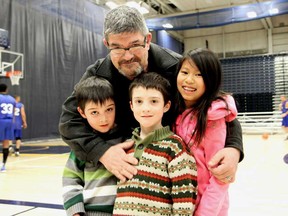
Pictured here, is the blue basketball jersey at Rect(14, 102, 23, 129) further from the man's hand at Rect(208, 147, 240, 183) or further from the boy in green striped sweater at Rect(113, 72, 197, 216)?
the man's hand at Rect(208, 147, 240, 183)

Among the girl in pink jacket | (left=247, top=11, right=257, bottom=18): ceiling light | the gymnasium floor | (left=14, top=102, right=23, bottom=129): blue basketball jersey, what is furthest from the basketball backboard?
the girl in pink jacket

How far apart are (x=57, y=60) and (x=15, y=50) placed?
5.24 ft

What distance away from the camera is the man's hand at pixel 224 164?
1261 millimetres

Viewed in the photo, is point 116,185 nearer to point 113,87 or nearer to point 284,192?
point 113,87

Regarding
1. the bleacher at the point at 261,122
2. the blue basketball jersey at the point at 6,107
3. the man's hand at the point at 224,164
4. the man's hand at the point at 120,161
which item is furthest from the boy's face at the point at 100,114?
the bleacher at the point at 261,122

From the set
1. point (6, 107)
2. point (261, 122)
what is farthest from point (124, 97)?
point (261, 122)

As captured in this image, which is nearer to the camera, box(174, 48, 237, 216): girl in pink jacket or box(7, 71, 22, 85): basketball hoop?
box(174, 48, 237, 216): girl in pink jacket

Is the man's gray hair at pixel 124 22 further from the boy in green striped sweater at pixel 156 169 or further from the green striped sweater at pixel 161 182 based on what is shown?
the green striped sweater at pixel 161 182

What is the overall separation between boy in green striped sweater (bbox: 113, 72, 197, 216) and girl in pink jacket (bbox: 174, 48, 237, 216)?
2.6 inches

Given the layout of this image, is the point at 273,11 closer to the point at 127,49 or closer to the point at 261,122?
the point at 261,122

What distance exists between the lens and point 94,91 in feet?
4.76

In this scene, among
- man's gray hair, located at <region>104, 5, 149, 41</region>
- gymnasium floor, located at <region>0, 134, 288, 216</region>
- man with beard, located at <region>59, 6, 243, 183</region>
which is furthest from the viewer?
gymnasium floor, located at <region>0, 134, 288, 216</region>

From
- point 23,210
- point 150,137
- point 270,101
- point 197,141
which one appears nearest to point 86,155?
point 150,137

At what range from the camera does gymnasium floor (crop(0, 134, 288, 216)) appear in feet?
9.82
